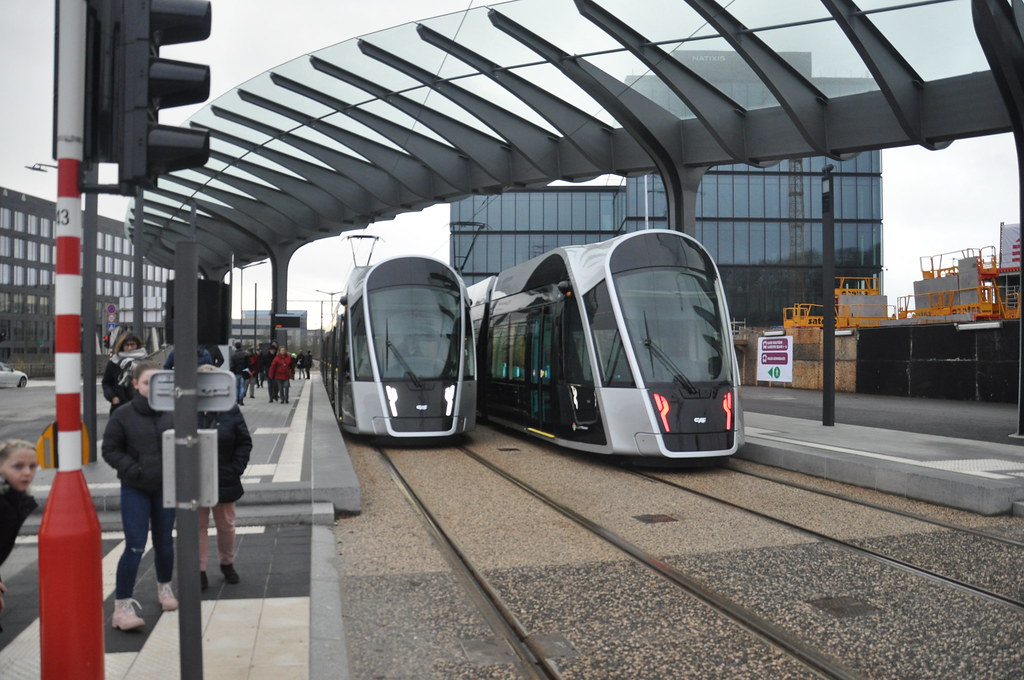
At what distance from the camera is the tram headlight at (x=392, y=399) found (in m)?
14.7

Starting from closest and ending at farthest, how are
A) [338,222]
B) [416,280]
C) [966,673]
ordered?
[966,673]
[416,280]
[338,222]

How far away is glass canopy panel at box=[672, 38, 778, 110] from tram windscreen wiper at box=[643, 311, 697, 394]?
5977 millimetres

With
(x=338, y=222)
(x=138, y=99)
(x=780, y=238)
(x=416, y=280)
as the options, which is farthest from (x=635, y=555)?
(x=780, y=238)

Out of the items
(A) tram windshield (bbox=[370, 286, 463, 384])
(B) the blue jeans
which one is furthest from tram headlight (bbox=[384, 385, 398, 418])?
(B) the blue jeans

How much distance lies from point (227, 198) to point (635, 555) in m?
24.5

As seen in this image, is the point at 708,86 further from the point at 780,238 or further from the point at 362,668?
the point at 780,238

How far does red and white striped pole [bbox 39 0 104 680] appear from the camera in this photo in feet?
11.9

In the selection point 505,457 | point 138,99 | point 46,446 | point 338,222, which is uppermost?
point 338,222

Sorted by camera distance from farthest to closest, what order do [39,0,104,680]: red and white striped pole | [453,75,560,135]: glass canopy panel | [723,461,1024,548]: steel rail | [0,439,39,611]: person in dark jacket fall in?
[453,75,560,135]: glass canopy panel → [723,461,1024,548]: steel rail → [0,439,39,611]: person in dark jacket → [39,0,104,680]: red and white striped pole

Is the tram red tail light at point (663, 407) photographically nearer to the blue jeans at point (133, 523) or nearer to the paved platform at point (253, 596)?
the paved platform at point (253, 596)

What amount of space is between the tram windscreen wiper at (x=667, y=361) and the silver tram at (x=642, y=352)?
0.04 ft

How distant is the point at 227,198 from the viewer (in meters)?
28.6

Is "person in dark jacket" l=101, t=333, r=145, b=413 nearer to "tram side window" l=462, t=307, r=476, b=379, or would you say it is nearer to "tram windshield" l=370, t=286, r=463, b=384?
"tram windshield" l=370, t=286, r=463, b=384

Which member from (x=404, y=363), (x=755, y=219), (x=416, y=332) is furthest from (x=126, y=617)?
(x=755, y=219)
